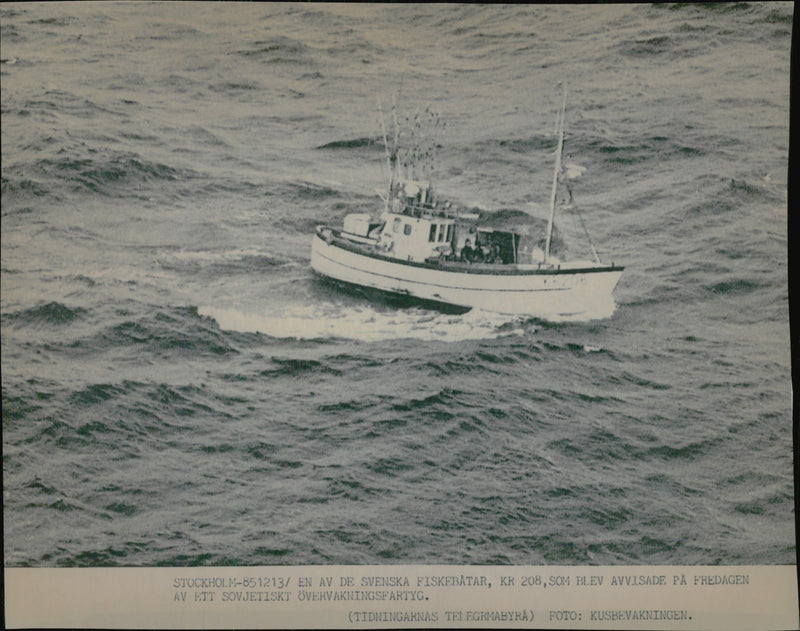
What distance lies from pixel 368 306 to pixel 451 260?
1.04ft

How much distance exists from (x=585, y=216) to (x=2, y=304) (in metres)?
1.91

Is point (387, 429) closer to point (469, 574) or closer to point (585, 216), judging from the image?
point (469, 574)

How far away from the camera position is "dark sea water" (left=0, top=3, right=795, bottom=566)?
2.55 m

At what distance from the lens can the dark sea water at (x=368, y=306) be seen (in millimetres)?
2555

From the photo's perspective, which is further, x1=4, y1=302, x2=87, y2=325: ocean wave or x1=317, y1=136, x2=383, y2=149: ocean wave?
x1=317, y1=136, x2=383, y2=149: ocean wave

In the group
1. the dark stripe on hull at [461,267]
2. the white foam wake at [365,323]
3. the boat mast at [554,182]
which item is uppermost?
the boat mast at [554,182]

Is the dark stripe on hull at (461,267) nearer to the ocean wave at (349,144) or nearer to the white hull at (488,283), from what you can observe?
the white hull at (488,283)

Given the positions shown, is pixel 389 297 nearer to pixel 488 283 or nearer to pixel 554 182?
pixel 488 283

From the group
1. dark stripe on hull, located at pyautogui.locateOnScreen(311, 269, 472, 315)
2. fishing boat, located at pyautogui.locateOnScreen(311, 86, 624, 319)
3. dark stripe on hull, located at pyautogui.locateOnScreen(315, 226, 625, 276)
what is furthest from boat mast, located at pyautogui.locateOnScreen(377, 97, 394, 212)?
dark stripe on hull, located at pyautogui.locateOnScreen(311, 269, 472, 315)

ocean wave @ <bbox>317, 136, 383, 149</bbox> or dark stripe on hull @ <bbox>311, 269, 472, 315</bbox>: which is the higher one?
ocean wave @ <bbox>317, 136, 383, 149</bbox>

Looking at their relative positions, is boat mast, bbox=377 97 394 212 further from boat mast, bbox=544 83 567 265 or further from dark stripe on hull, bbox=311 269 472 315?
boat mast, bbox=544 83 567 265

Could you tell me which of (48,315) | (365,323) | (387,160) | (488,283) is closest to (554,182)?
(488,283)

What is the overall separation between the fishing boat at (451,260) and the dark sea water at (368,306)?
6 centimetres

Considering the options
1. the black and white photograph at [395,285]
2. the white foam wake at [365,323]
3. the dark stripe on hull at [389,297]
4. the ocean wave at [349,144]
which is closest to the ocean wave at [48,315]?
the black and white photograph at [395,285]
